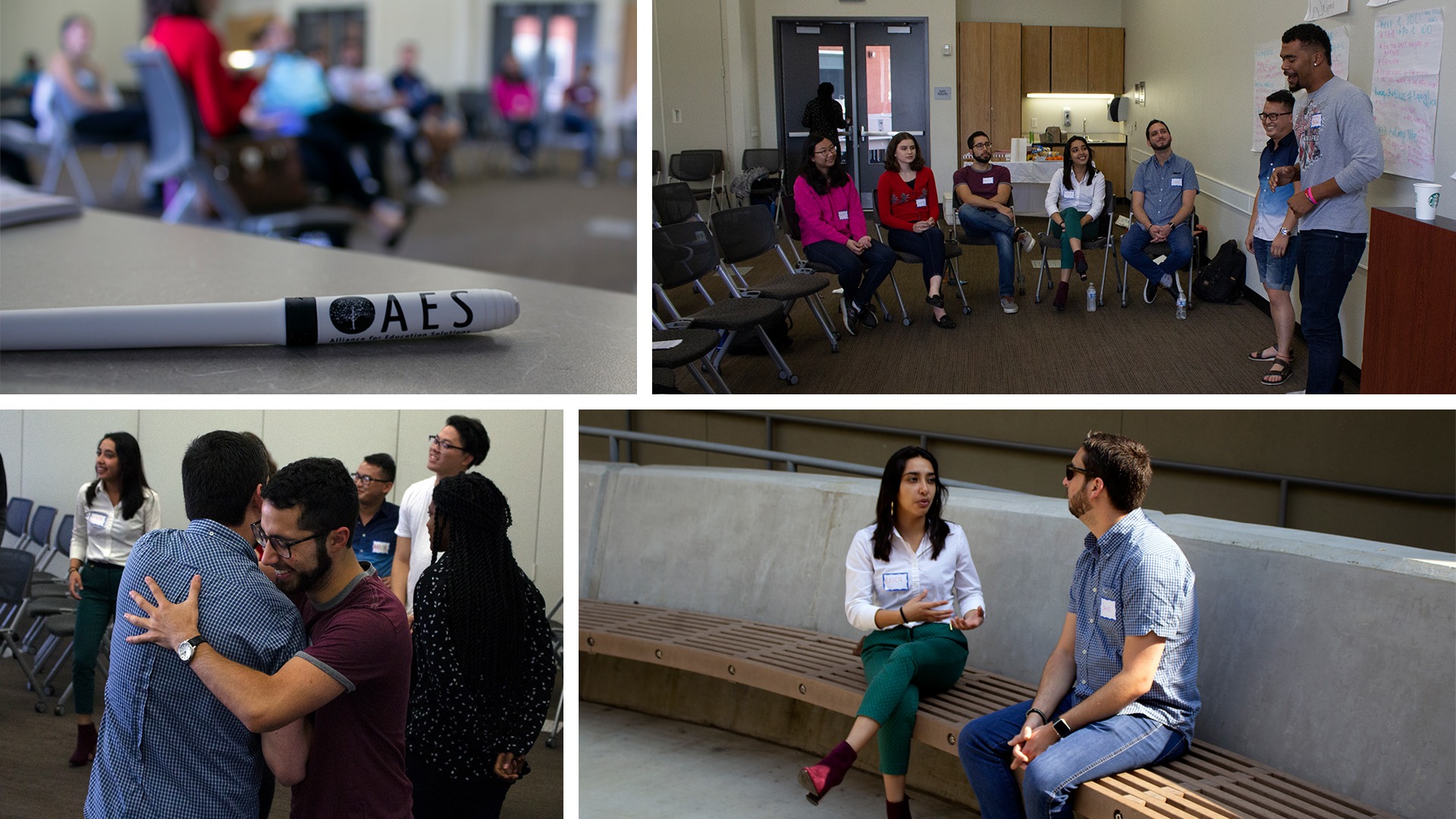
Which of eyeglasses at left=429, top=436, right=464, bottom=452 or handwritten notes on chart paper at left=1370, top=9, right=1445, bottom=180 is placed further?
handwritten notes on chart paper at left=1370, top=9, right=1445, bottom=180

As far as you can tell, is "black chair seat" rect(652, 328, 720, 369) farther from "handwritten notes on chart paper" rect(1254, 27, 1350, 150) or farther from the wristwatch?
"handwritten notes on chart paper" rect(1254, 27, 1350, 150)

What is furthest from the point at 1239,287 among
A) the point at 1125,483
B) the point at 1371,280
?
the point at 1125,483

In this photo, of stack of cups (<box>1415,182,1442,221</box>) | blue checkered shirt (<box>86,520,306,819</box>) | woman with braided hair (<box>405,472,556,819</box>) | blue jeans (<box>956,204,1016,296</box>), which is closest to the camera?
blue checkered shirt (<box>86,520,306,819</box>)

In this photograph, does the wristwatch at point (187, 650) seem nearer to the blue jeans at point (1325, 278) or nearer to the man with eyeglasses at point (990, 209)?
the man with eyeglasses at point (990, 209)

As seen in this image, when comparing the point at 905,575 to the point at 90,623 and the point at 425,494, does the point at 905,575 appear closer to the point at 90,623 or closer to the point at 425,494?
the point at 425,494

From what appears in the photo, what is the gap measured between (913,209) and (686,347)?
2.25ft

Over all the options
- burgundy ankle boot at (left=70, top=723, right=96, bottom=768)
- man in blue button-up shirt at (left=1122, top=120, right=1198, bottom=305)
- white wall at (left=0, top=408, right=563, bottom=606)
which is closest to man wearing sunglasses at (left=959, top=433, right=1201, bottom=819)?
man in blue button-up shirt at (left=1122, top=120, right=1198, bottom=305)

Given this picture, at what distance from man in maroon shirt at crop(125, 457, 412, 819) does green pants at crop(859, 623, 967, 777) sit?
4.23 ft

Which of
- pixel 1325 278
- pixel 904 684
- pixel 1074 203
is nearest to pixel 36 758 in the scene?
pixel 904 684

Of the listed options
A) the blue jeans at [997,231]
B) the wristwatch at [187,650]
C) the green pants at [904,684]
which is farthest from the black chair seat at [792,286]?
the wristwatch at [187,650]

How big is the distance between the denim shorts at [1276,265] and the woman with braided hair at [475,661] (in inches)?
85.4

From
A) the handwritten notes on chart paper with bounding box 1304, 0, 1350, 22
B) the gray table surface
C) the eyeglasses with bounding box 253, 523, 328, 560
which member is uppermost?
the handwritten notes on chart paper with bounding box 1304, 0, 1350, 22

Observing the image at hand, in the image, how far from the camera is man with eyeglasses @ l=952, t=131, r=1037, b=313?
2.71 metres

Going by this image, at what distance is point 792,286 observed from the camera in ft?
9.18
